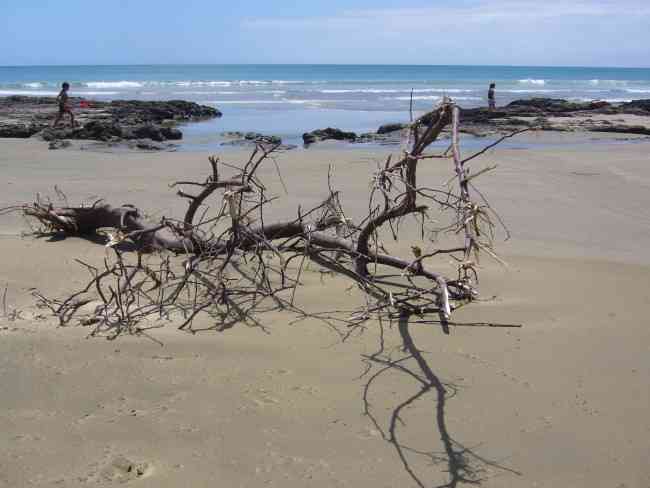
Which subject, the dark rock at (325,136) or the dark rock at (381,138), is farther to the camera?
the dark rock at (381,138)

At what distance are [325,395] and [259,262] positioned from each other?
5.32 ft

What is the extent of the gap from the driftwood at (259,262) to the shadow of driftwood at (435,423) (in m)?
0.30

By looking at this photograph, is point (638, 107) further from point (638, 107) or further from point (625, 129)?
point (625, 129)

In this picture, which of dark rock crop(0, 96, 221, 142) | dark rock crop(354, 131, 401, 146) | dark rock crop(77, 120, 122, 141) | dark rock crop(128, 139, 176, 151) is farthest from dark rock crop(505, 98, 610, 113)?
dark rock crop(77, 120, 122, 141)

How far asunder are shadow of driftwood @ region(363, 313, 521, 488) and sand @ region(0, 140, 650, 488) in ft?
0.05

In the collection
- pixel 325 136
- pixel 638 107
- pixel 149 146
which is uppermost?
pixel 638 107

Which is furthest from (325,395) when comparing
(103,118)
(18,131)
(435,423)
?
(103,118)

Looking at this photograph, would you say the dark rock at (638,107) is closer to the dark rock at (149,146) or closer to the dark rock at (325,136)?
the dark rock at (325,136)

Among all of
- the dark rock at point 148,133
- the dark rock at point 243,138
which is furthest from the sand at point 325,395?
the dark rock at point 148,133

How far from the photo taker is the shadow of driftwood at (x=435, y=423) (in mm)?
2523

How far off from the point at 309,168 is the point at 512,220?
4438 mm

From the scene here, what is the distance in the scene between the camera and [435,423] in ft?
9.27

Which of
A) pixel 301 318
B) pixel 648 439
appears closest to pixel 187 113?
pixel 301 318

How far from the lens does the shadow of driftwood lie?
252 centimetres
